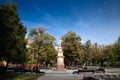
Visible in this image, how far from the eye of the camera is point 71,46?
82.8 metres

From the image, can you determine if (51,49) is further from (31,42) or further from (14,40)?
(14,40)

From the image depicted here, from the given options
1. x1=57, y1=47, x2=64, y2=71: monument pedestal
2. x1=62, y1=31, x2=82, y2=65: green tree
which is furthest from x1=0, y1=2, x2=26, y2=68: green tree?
x1=62, y1=31, x2=82, y2=65: green tree

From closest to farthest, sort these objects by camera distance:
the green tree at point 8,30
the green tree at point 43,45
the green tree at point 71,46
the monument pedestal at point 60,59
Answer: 1. the green tree at point 8,30
2. the monument pedestal at point 60,59
3. the green tree at point 43,45
4. the green tree at point 71,46

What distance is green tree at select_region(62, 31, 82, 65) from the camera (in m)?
82.8

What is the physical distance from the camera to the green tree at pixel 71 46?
82.8 metres

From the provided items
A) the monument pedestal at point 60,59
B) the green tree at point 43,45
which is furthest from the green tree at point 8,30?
the green tree at point 43,45

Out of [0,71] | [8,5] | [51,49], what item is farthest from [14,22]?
[51,49]

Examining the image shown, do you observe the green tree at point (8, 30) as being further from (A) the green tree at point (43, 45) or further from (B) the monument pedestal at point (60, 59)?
(A) the green tree at point (43, 45)

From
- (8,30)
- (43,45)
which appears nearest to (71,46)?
(43,45)

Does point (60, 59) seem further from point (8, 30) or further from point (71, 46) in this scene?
point (8, 30)

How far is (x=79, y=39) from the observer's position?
8712cm

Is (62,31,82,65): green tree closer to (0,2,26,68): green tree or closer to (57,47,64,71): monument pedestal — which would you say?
(57,47,64,71): monument pedestal

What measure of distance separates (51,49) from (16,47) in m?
39.7

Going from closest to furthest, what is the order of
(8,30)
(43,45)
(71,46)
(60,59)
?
1. (8,30)
2. (60,59)
3. (43,45)
4. (71,46)
